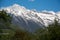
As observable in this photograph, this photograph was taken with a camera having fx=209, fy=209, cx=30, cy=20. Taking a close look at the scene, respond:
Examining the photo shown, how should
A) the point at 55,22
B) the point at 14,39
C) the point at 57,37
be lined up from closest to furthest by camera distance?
the point at 14,39, the point at 57,37, the point at 55,22

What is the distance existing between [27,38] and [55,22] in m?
3.42

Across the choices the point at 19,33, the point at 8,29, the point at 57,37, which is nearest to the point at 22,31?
the point at 19,33

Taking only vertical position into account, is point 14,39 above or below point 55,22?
below

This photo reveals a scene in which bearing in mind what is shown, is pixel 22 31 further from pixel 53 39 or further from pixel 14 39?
pixel 53 39

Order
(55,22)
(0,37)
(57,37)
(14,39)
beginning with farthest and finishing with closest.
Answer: (55,22)
(57,37)
(14,39)
(0,37)

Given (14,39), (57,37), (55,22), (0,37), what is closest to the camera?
(0,37)

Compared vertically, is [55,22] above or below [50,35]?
above

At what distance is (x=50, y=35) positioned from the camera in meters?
13.6

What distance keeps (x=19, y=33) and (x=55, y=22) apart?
11.3 ft

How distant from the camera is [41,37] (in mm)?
14336

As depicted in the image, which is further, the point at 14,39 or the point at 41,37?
the point at 41,37

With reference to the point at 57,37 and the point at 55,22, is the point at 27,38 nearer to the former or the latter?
the point at 57,37

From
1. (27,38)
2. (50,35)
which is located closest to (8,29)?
(27,38)

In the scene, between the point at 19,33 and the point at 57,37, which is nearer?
the point at 19,33
